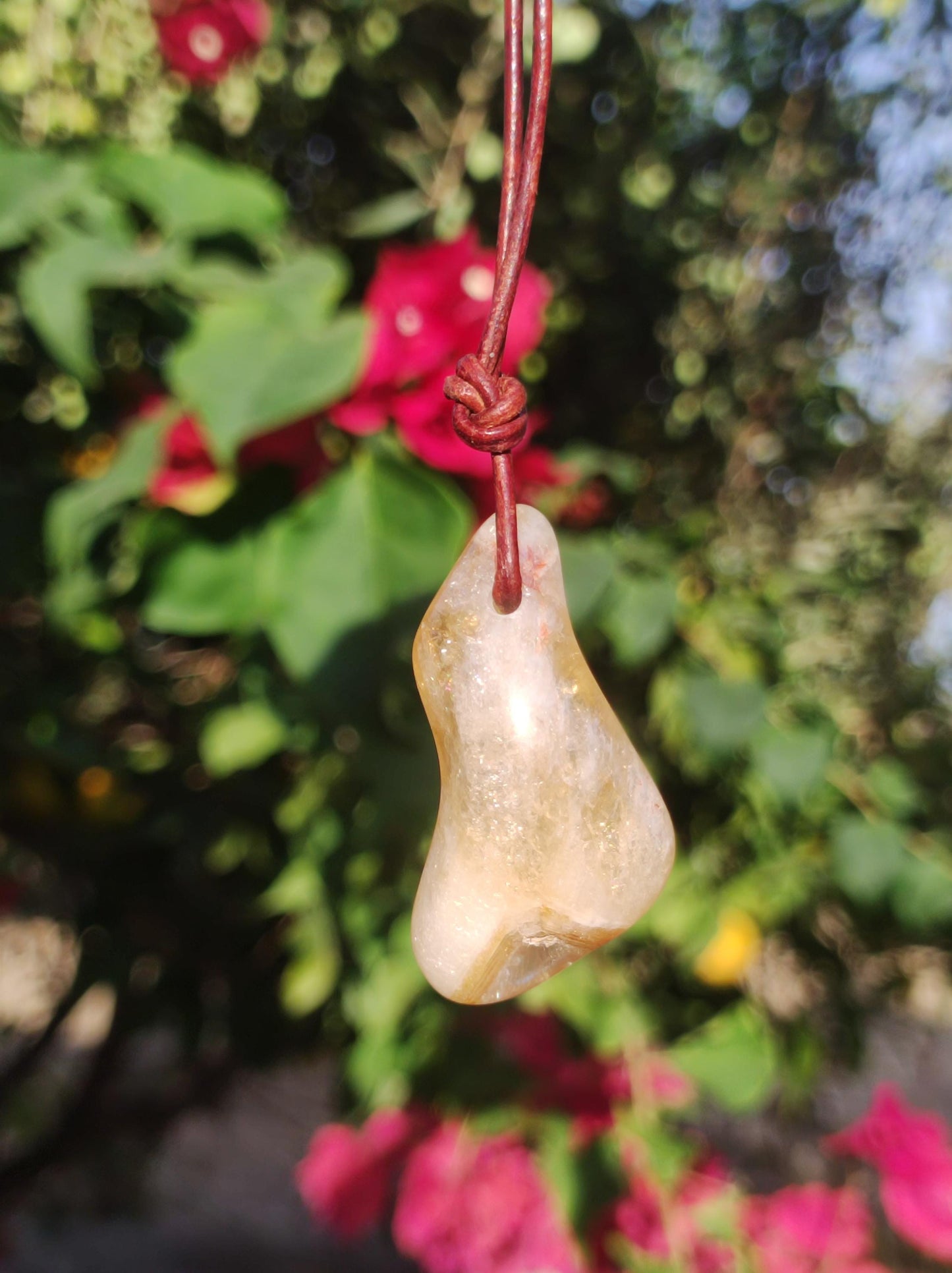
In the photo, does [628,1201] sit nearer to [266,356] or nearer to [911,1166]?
[911,1166]

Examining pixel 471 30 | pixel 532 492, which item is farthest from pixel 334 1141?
pixel 471 30

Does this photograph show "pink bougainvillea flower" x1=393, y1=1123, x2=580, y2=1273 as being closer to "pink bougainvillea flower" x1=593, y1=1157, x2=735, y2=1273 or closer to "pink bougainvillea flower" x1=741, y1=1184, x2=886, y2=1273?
"pink bougainvillea flower" x1=593, y1=1157, x2=735, y2=1273

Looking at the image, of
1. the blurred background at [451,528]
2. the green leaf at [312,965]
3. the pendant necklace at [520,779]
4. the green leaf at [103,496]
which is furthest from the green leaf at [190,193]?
the green leaf at [312,965]

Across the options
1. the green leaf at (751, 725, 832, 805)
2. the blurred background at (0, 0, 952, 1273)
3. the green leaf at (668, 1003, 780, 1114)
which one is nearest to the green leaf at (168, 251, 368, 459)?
the blurred background at (0, 0, 952, 1273)

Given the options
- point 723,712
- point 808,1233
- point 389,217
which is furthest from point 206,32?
point 808,1233

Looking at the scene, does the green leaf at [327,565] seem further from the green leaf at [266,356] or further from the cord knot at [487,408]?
the cord knot at [487,408]
